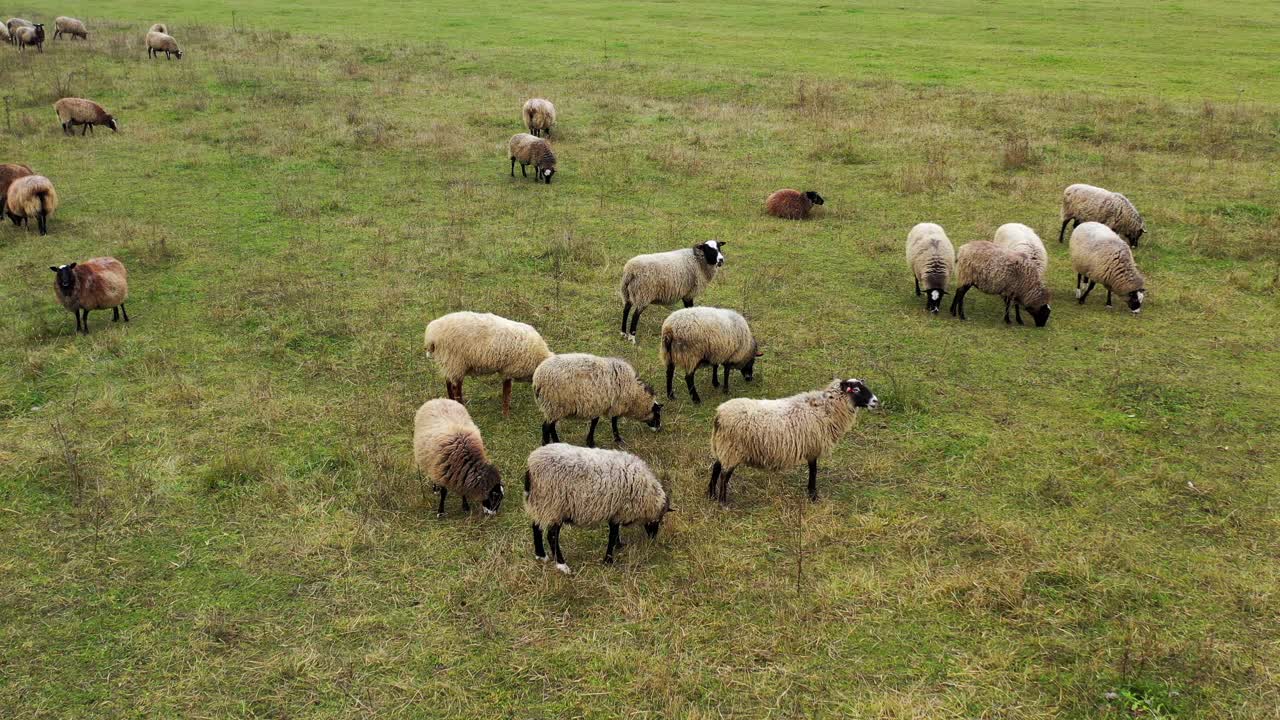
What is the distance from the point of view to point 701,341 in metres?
9.52

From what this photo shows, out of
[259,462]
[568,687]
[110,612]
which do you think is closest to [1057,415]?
[568,687]

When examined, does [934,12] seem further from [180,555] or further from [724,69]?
[180,555]

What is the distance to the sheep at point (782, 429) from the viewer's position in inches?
303

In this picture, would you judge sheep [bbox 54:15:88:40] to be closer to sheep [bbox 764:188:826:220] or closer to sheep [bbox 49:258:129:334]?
sheep [bbox 49:258:129:334]

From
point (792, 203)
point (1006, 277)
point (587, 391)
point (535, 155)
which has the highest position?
point (535, 155)

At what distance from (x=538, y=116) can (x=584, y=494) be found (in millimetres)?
16316

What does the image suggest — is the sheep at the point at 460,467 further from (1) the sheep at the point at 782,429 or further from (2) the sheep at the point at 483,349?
(1) the sheep at the point at 782,429

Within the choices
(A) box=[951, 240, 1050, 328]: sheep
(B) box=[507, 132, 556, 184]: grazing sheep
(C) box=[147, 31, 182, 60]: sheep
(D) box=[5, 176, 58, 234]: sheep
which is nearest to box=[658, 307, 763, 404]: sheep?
(A) box=[951, 240, 1050, 328]: sheep

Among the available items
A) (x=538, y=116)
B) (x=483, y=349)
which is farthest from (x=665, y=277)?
(x=538, y=116)

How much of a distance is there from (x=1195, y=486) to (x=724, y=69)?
2504 centimetres

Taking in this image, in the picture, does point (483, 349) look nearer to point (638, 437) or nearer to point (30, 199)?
point (638, 437)

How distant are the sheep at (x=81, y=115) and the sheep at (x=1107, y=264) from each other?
2188 cm

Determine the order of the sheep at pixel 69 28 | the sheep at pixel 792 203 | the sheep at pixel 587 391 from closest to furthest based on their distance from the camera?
the sheep at pixel 587 391 → the sheep at pixel 792 203 → the sheep at pixel 69 28

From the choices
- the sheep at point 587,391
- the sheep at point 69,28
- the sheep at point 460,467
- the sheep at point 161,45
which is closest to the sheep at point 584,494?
the sheep at point 460,467
